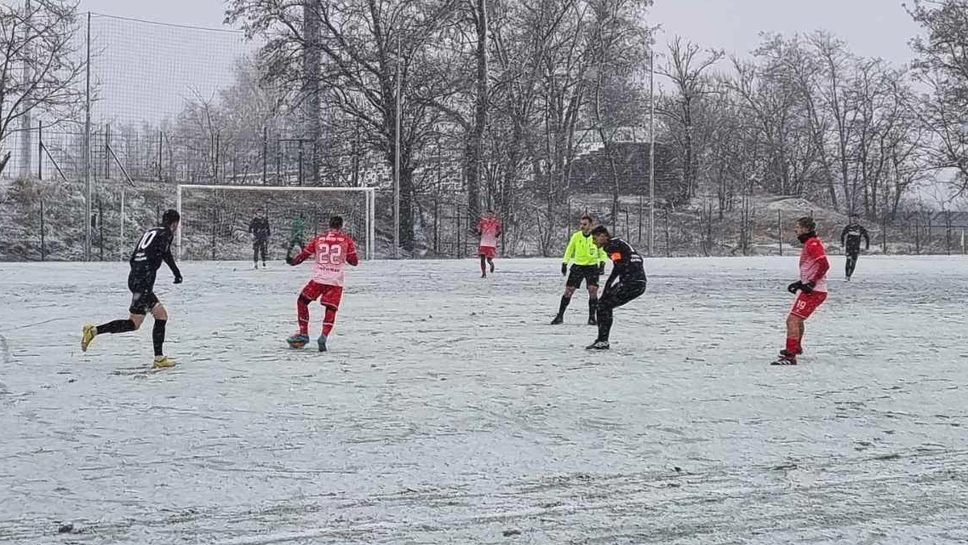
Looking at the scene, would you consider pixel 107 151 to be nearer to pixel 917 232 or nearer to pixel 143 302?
pixel 143 302

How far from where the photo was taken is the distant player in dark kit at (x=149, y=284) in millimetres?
9297

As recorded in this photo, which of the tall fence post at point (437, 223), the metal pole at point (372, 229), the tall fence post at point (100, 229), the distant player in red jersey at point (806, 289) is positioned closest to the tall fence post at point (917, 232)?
the tall fence post at point (437, 223)

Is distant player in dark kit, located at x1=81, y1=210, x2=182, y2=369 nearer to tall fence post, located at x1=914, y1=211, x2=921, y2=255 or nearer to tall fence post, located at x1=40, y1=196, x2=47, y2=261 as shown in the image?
tall fence post, located at x1=40, y1=196, x2=47, y2=261

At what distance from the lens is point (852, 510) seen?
16.1 feet

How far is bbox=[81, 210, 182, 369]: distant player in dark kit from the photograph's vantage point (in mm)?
9297

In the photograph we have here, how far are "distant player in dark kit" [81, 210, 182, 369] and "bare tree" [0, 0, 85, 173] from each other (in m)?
24.1

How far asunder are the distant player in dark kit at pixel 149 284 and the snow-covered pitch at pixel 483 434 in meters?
0.28

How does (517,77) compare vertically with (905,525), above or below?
above

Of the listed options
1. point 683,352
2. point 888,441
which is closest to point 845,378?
point 683,352

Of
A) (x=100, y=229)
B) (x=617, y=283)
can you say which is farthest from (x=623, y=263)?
(x=100, y=229)

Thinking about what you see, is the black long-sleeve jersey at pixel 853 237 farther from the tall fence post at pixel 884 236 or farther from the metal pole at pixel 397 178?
the tall fence post at pixel 884 236

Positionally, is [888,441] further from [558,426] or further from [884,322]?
[884,322]

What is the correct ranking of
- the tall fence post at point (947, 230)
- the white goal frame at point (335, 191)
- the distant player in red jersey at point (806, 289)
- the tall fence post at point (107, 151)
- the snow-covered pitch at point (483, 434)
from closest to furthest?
the snow-covered pitch at point (483, 434), the distant player in red jersey at point (806, 289), the tall fence post at point (107, 151), the white goal frame at point (335, 191), the tall fence post at point (947, 230)

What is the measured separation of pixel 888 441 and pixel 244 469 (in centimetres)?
391
